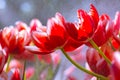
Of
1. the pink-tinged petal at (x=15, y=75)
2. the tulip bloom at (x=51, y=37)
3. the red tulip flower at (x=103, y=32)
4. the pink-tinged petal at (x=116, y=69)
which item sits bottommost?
the pink-tinged petal at (x=116, y=69)

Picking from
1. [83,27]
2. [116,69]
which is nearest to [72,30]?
[83,27]

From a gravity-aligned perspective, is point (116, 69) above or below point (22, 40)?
below

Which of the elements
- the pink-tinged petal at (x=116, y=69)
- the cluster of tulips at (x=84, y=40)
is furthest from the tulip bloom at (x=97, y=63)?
the pink-tinged petal at (x=116, y=69)

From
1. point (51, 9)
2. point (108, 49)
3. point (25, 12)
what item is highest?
point (25, 12)

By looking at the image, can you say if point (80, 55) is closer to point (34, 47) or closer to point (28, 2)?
point (34, 47)

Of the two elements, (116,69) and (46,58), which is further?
(46,58)

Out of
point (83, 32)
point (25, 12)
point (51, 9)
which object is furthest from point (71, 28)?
point (25, 12)

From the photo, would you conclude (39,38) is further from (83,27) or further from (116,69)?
(116,69)

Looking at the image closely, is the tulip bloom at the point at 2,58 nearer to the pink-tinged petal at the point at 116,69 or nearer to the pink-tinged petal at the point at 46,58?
the pink-tinged petal at the point at 46,58

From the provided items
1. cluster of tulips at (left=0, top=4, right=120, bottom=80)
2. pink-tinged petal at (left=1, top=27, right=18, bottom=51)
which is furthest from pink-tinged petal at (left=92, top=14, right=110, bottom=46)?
pink-tinged petal at (left=1, top=27, right=18, bottom=51)
